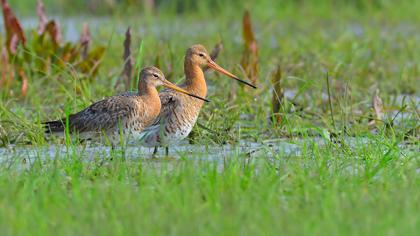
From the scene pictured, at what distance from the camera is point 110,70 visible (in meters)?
9.18

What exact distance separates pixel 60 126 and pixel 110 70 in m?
2.74

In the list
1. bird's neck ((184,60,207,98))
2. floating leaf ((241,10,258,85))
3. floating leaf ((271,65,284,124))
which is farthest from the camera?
floating leaf ((241,10,258,85))

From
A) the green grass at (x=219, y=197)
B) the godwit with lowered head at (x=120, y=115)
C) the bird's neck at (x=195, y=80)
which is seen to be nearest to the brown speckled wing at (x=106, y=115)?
the godwit with lowered head at (x=120, y=115)

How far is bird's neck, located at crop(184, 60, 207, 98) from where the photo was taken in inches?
271

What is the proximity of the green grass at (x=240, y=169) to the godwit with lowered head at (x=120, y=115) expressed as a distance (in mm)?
192

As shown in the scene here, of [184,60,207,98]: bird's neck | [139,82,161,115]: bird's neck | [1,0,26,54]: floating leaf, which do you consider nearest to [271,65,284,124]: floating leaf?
[184,60,207,98]: bird's neck

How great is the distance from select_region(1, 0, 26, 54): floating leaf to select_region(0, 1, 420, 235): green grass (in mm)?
309

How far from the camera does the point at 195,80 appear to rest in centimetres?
693

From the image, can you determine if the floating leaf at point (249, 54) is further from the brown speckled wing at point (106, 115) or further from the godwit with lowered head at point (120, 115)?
the brown speckled wing at point (106, 115)

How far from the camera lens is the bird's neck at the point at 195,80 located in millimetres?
6879

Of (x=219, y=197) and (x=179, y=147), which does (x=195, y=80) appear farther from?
(x=219, y=197)

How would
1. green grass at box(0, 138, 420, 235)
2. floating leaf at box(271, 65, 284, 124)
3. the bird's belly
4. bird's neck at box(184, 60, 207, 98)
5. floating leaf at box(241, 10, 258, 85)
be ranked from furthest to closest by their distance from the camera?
floating leaf at box(241, 10, 258, 85) → floating leaf at box(271, 65, 284, 124) → bird's neck at box(184, 60, 207, 98) → the bird's belly → green grass at box(0, 138, 420, 235)

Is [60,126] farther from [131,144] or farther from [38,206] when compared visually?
[38,206]

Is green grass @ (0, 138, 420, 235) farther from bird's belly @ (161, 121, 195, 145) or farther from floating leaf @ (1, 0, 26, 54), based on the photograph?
floating leaf @ (1, 0, 26, 54)
